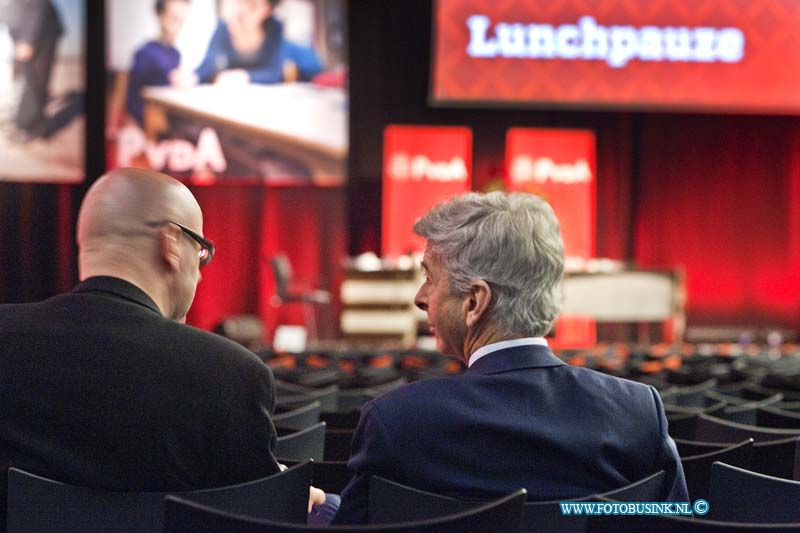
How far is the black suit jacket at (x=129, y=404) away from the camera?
165 centimetres

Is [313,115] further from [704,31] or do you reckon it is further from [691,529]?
[691,529]

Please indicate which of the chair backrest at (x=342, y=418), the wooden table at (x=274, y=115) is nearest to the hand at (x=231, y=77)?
the wooden table at (x=274, y=115)

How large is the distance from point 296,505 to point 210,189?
10.3 metres

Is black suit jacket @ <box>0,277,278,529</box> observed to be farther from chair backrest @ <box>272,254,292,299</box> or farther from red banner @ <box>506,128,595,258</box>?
red banner @ <box>506,128,595,258</box>

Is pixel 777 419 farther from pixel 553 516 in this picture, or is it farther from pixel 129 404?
pixel 129 404

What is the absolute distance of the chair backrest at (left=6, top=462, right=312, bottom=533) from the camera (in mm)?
1543

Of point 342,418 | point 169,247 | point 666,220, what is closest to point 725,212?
point 666,220

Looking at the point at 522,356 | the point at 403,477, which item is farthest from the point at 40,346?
the point at 522,356

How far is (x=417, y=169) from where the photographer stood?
12.0 metres

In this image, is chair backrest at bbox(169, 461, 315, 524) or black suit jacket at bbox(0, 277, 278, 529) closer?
chair backrest at bbox(169, 461, 315, 524)

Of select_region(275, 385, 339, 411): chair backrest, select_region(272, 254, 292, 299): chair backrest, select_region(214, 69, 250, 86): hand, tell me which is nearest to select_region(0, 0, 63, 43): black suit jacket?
select_region(214, 69, 250, 86): hand

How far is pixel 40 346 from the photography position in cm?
169

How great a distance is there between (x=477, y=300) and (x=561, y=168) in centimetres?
1067

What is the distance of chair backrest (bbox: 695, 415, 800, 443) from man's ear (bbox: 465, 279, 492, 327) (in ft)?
3.40
